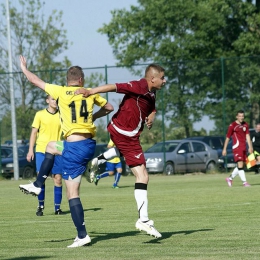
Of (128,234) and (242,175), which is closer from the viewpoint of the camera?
(128,234)

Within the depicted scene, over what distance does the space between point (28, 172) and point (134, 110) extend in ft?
77.9

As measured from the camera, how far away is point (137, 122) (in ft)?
33.6

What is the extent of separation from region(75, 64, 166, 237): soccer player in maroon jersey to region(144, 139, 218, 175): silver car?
72.9 ft

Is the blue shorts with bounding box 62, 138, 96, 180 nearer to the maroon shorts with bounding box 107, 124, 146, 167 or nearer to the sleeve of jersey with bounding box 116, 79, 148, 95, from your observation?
the maroon shorts with bounding box 107, 124, 146, 167

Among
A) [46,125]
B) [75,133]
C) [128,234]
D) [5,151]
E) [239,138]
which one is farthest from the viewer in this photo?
[5,151]

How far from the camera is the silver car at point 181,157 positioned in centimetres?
3262

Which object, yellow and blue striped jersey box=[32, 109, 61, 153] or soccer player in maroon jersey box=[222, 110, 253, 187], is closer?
yellow and blue striped jersey box=[32, 109, 61, 153]

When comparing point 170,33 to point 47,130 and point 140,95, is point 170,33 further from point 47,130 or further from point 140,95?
point 140,95

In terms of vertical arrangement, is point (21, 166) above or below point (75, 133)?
below

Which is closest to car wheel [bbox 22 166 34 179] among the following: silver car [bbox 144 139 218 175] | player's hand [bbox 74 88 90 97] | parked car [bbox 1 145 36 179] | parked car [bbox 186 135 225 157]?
parked car [bbox 1 145 36 179]

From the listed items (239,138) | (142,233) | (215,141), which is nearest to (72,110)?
(142,233)

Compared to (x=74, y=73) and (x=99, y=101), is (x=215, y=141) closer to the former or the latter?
(x=99, y=101)

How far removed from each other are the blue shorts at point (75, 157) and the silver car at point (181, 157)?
74.3 feet

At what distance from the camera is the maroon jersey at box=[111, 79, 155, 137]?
33.1ft
